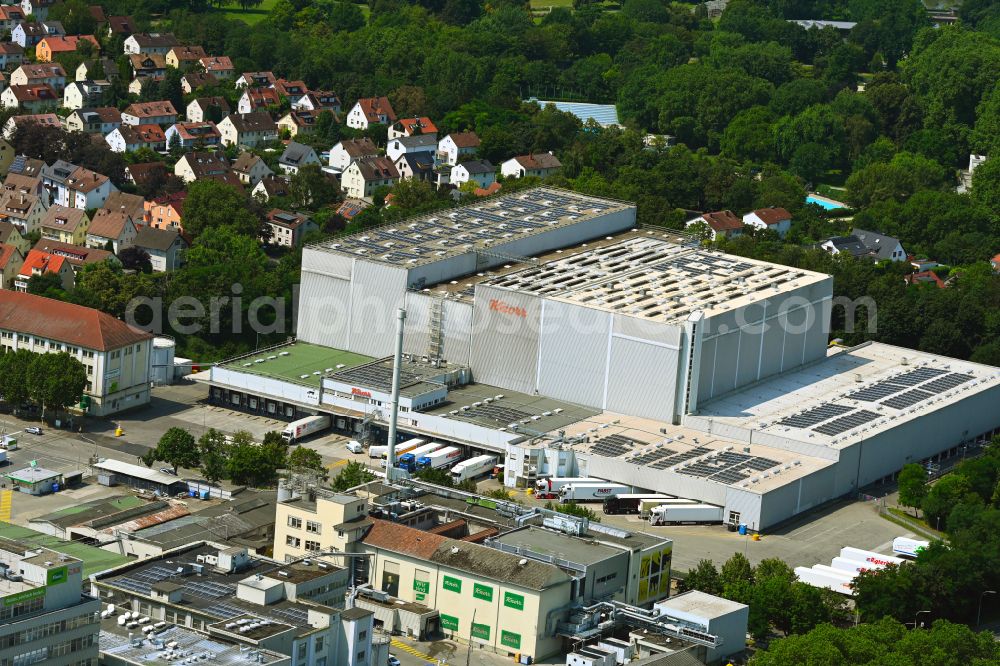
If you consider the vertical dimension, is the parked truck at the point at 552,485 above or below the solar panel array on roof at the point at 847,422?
below

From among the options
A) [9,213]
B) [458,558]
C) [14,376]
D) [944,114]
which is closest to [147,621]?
[458,558]

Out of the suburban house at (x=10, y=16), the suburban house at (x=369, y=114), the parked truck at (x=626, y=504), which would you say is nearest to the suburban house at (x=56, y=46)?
the suburban house at (x=10, y=16)

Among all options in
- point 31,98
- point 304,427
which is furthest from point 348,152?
point 304,427

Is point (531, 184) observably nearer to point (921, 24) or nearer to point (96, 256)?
point (96, 256)

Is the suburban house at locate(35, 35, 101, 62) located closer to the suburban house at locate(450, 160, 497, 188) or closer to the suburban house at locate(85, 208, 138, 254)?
the suburban house at locate(450, 160, 497, 188)

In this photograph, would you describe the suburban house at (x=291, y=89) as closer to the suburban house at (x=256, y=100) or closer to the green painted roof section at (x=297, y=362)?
the suburban house at (x=256, y=100)
